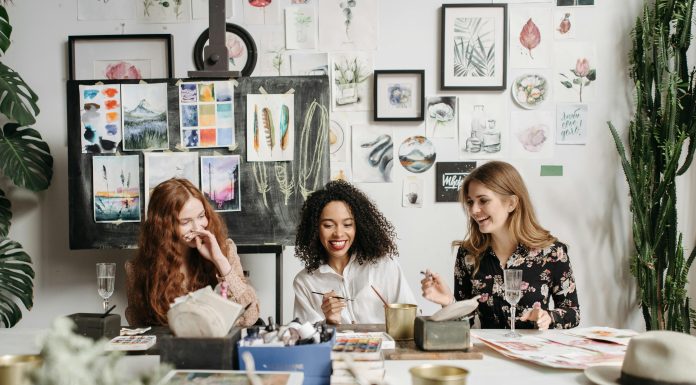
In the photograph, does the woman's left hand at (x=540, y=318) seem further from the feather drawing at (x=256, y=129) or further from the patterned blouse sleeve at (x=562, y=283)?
the feather drawing at (x=256, y=129)

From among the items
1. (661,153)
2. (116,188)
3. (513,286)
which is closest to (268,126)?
(116,188)

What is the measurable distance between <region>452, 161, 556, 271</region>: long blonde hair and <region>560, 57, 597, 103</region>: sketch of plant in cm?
119

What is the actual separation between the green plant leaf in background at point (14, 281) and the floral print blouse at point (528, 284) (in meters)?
2.24

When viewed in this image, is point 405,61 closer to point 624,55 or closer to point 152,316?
point 624,55

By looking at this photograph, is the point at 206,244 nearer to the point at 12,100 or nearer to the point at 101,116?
the point at 101,116

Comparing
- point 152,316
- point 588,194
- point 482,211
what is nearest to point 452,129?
point 588,194

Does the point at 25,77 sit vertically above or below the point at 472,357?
above

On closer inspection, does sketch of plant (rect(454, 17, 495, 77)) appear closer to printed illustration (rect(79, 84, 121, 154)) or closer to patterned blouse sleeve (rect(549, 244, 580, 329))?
patterned blouse sleeve (rect(549, 244, 580, 329))

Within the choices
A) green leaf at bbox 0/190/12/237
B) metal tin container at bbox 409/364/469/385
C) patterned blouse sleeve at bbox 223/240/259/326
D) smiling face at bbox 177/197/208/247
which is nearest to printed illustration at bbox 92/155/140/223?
green leaf at bbox 0/190/12/237

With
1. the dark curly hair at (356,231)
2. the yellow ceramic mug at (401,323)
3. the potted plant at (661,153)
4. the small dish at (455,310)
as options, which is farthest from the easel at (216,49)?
the potted plant at (661,153)

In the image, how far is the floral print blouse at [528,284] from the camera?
2215 millimetres

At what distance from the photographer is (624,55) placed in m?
3.27

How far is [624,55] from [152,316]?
274 cm

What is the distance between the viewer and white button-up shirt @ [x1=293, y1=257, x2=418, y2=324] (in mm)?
2273
